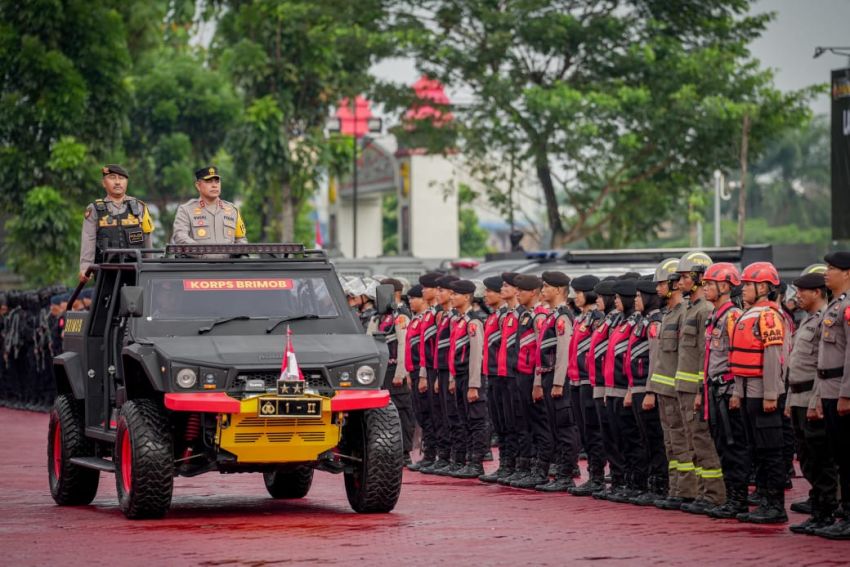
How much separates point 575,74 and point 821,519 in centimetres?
2877

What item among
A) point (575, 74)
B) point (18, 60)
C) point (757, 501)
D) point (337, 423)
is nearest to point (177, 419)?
point (337, 423)

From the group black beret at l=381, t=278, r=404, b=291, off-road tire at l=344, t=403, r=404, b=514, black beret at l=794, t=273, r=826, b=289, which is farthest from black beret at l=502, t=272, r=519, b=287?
black beret at l=794, t=273, r=826, b=289

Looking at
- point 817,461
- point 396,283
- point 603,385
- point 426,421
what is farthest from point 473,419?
point 817,461

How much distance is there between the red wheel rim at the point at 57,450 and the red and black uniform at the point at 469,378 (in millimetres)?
4480

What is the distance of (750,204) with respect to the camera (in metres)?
121

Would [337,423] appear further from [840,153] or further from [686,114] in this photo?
[686,114]

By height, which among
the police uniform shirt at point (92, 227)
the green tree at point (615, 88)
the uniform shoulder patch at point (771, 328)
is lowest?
the uniform shoulder patch at point (771, 328)

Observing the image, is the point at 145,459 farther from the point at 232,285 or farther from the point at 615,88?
the point at 615,88

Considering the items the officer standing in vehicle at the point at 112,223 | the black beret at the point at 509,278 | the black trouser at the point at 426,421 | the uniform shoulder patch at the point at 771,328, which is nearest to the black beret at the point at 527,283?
the black beret at the point at 509,278

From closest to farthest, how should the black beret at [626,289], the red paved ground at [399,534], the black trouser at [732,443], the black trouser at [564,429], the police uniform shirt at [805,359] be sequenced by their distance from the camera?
the red paved ground at [399,534] → the police uniform shirt at [805,359] → the black trouser at [732,443] → the black beret at [626,289] → the black trouser at [564,429]

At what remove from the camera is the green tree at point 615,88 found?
38.3m

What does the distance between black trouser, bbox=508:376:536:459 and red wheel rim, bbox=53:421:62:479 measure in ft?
14.9

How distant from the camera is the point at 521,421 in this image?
56.0ft

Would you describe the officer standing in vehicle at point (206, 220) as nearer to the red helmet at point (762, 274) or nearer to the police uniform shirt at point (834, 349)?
the red helmet at point (762, 274)
